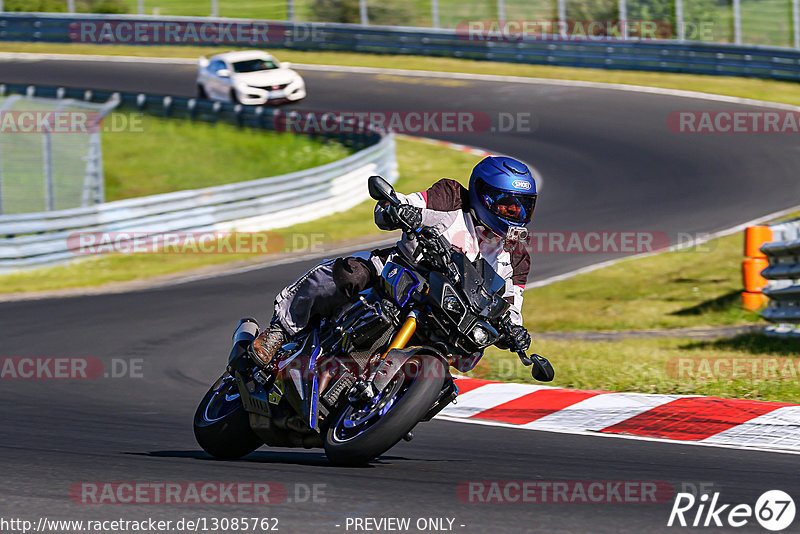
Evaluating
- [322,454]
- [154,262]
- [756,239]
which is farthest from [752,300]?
[154,262]

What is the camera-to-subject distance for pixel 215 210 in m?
20.4

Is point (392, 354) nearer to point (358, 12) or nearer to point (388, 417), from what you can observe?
point (388, 417)

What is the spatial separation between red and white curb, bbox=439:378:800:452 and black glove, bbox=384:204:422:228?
240 cm

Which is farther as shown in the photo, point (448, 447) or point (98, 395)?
point (98, 395)

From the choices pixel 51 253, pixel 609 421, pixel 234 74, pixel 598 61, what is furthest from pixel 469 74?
pixel 609 421

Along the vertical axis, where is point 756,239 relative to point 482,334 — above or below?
below

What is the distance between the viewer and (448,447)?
7.33 meters

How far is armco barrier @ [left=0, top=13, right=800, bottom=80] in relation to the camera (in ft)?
108

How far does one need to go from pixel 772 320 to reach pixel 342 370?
646cm

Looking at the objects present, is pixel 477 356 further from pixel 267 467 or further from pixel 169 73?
pixel 169 73

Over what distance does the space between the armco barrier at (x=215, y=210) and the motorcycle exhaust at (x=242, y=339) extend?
445 inches

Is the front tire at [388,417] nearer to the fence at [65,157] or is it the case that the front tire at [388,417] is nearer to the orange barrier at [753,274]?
the orange barrier at [753,274]

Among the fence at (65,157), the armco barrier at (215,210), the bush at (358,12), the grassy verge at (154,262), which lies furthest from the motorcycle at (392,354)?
the bush at (358,12)

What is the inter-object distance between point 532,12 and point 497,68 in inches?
92.3
